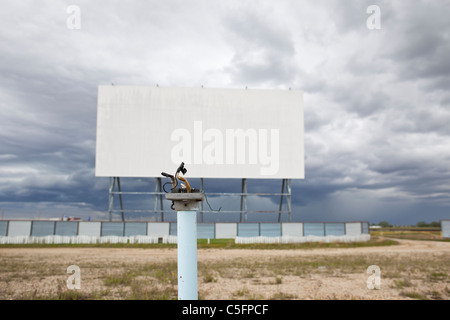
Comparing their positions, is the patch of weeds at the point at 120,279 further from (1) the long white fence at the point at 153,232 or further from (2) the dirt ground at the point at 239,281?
(1) the long white fence at the point at 153,232

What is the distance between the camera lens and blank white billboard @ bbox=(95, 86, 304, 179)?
136 ft

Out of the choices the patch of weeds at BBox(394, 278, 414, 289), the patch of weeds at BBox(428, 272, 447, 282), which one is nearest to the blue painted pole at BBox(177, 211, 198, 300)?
the patch of weeds at BBox(394, 278, 414, 289)

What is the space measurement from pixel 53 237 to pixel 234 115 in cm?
2541

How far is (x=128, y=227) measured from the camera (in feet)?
134

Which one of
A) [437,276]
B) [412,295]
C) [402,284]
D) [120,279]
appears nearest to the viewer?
[412,295]

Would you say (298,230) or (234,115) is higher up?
(234,115)

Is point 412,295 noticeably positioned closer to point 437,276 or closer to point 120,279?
point 437,276

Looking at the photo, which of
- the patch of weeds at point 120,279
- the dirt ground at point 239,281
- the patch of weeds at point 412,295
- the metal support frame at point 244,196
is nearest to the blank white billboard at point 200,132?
the metal support frame at point 244,196

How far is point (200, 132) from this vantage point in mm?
41875

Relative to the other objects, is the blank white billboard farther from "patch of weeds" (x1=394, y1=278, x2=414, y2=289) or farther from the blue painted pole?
the blue painted pole

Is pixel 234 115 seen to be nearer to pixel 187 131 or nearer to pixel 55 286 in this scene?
pixel 187 131

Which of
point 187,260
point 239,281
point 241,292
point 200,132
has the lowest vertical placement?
point 239,281

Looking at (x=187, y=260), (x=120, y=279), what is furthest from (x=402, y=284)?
(x=187, y=260)
